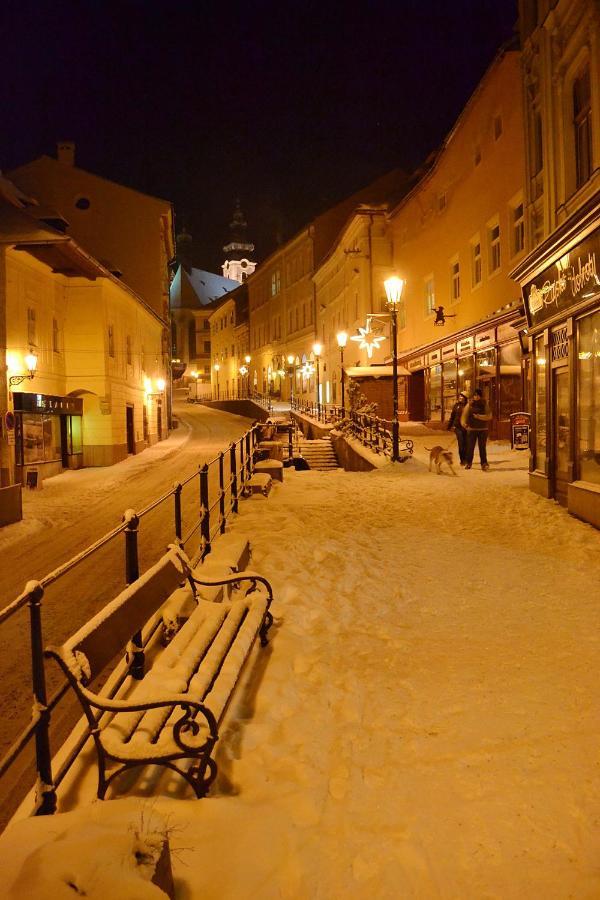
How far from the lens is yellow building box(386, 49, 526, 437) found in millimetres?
18938

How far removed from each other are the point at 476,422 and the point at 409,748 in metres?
12.4

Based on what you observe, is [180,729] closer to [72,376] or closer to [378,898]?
[378,898]

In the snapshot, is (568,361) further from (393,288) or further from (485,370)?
(485,370)

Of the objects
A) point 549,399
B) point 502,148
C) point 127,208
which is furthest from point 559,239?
point 127,208

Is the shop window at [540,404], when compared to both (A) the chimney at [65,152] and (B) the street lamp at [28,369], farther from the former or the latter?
(A) the chimney at [65,152]

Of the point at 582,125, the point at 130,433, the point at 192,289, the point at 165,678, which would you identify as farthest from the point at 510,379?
the point at 192,289

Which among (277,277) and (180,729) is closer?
(180,729)

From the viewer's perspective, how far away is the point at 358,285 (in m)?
34.7

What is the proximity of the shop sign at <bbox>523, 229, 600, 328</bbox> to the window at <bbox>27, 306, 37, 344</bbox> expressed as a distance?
1556cm

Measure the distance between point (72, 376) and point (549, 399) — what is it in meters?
18.5

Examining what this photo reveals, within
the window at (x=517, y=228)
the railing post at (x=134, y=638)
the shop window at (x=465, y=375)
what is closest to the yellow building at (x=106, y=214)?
the shop window at (x=465, y=375)

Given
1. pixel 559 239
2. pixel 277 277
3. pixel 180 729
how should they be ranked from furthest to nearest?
pixel 277 277
pixel 559 239
pixel 180 729

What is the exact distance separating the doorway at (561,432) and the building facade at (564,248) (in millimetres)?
17

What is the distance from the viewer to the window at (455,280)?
24062 millimetres
